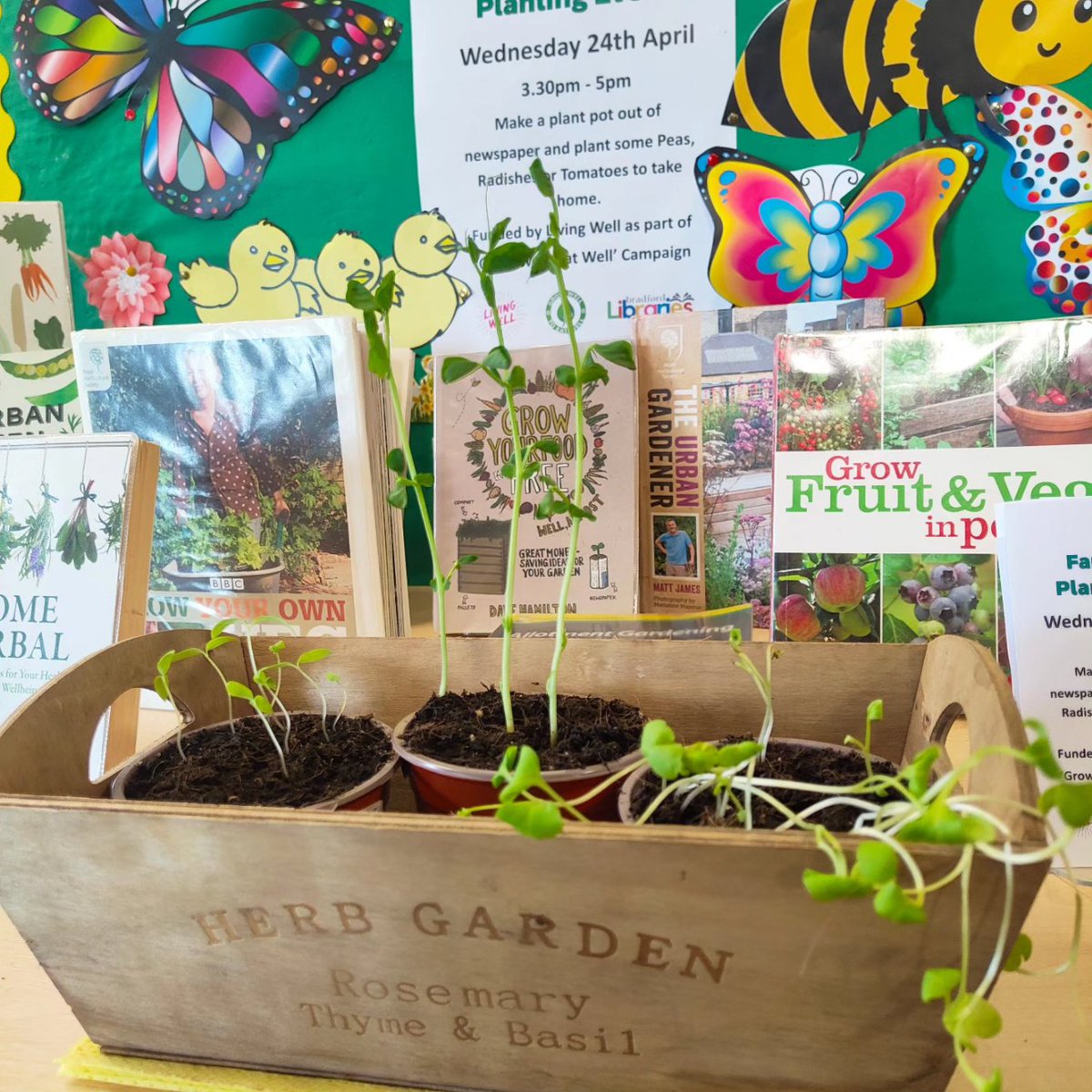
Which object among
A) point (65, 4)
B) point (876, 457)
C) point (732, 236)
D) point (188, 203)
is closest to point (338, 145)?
point (188, 203)

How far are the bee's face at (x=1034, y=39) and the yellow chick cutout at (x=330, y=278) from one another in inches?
29.0

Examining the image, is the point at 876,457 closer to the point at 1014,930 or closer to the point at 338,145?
the point at 1014,930

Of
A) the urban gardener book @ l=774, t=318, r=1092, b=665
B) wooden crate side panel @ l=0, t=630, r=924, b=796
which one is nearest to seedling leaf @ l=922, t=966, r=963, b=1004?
wooden crate side panel @ l=0, t=630, r=924, b=796

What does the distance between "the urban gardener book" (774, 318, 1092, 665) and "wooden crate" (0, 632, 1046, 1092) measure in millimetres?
329

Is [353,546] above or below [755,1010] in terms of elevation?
above

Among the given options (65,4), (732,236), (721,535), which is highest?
(65,4)

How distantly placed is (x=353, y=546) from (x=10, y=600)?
39 centimetres

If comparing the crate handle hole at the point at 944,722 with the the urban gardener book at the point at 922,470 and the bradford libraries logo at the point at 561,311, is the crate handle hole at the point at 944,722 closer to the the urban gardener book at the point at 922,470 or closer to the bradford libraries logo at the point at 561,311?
the the urban gardener book at the point at 922,470

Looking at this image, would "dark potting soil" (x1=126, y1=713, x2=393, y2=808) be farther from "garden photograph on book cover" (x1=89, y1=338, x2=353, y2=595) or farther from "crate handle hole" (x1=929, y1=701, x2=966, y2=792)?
"crate handle hole" (x1=929, y1=701, x2=966, y2=792)

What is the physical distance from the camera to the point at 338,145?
1218 mm

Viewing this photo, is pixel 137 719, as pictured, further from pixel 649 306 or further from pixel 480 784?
pixel 649 306

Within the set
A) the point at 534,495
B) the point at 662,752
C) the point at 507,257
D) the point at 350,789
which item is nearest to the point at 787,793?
the point at 662,752

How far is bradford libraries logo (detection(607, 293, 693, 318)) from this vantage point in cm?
113

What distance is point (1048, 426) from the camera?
866 millimetres
